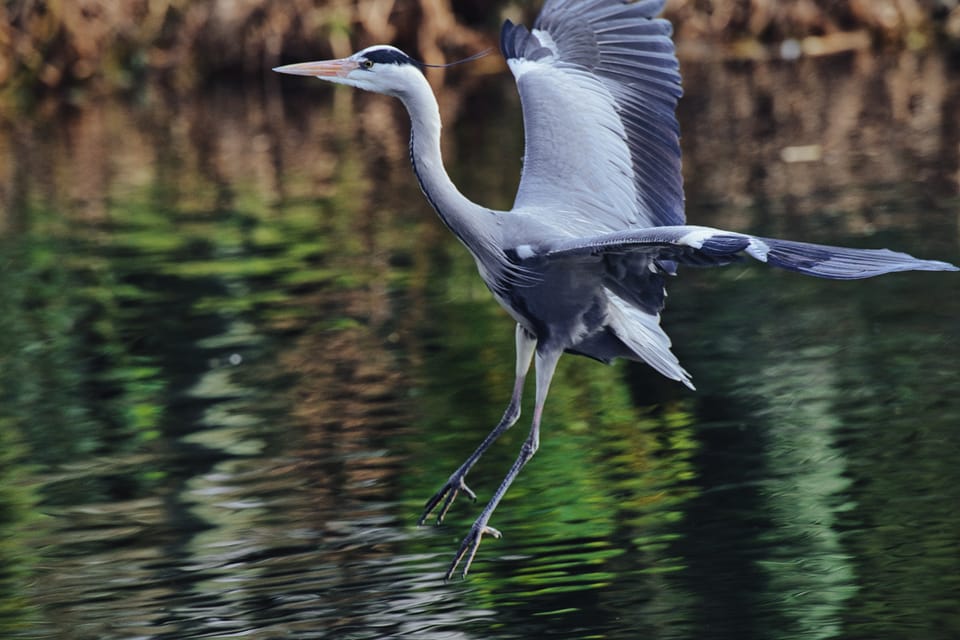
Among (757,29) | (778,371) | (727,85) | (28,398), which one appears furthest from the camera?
(757,29)

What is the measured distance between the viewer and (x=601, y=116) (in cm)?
703

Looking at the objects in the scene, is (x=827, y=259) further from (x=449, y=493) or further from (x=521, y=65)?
(x=521, y=65)

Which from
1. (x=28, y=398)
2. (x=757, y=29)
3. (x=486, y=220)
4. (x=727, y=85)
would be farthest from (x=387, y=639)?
(x=757, y=29)

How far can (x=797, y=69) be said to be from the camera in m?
20.7

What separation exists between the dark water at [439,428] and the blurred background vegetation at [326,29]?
6867 millimetres

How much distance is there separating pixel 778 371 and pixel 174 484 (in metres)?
3.01

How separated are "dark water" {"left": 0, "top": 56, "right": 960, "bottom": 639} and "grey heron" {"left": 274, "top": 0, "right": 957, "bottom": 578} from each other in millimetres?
462

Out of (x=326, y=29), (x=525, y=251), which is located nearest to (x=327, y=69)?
(x=525, y=251)

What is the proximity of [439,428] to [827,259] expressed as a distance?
3291mm

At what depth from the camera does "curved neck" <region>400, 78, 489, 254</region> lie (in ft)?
20.5

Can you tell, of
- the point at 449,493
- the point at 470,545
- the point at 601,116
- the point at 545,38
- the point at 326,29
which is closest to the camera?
the point at 470,545

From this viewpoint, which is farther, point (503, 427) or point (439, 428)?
point (439, 428)

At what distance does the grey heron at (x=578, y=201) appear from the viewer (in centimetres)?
614

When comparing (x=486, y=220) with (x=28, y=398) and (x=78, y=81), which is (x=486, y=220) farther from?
(x=78, y=81)
